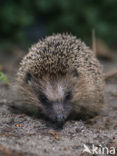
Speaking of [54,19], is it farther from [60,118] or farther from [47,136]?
[47,136]

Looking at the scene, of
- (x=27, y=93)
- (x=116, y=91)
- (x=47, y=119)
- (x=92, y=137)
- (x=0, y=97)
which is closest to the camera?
(x=92, y=137)

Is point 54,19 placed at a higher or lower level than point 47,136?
higher

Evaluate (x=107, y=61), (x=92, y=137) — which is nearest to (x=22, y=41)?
(x=107, y=61)

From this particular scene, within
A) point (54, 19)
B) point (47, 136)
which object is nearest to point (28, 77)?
point (47, 136)

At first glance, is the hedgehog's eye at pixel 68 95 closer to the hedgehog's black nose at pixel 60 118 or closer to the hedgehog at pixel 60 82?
the hedgehog at pixel 60 82

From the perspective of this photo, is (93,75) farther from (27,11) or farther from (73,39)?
(27,11)

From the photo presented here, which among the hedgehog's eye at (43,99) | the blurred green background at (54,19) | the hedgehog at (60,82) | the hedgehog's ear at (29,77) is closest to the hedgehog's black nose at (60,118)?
the hedgehog at (60,82)

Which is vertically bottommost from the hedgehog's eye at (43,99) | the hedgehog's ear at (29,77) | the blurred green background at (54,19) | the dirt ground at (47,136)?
the dirt ground at (47,136)

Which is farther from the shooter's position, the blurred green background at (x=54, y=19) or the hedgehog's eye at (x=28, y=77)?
the blurred green background at (x=54, y=19)
